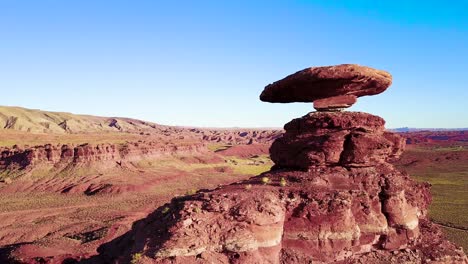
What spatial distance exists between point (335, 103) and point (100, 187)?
58.8 metres

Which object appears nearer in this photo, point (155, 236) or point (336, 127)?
point (155, 236)

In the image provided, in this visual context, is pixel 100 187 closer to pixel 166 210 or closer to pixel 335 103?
pixel 166 210

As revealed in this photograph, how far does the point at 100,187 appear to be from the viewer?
71.6 m

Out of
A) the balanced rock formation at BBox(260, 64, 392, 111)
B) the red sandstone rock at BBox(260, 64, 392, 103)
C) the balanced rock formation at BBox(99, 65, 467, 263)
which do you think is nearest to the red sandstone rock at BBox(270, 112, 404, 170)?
the balanced rock formation at BBox(99, 65, 467, 263)

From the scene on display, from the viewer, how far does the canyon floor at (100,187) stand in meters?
42.4

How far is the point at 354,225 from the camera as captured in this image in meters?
19.3

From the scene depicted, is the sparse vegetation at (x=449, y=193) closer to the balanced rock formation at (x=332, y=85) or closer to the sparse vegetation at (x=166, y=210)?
the balanced rock formation at (x=332, y=85)

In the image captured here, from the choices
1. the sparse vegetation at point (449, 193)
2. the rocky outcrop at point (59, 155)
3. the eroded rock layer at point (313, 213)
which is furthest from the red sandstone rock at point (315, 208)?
the rocky outcrop at point (59, 155)

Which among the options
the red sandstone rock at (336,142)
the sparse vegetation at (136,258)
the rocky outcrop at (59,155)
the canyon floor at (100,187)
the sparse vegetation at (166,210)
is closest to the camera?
the sparse vegetation at (136,258)

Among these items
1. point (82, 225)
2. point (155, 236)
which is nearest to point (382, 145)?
point (155, 236)

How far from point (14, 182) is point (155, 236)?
70.3 metres

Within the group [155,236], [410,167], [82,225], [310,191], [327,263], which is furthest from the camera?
[410,167]

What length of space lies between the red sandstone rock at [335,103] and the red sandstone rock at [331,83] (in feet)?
0.83

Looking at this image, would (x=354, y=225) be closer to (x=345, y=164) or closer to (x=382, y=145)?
(x=345, y=164)
